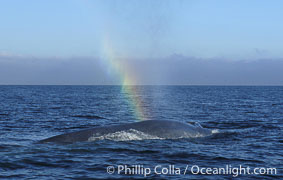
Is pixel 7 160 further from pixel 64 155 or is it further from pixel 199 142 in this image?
pixel 199 142

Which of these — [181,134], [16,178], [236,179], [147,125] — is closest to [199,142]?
[181,134]

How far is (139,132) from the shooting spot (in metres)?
17.2

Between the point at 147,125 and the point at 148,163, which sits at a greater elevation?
the point at 147,125

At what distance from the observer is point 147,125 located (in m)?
17.6

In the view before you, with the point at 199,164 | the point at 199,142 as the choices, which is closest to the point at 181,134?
the point at 199,142

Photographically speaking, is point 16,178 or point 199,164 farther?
point 199,164

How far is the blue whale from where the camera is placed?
1640cm

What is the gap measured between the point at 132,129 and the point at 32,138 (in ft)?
18.4

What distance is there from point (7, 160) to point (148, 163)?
5387mm

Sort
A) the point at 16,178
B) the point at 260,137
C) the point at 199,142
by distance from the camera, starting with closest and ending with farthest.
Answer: the point at 16,178
the point at 199,142
the point at 260,137

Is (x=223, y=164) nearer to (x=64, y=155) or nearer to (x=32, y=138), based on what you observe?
(x=64, y=155)

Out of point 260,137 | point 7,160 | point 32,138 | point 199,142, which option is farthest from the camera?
point 260,137

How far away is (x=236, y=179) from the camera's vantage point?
36.9 feet

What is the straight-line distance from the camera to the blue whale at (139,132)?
16395 millimetres
